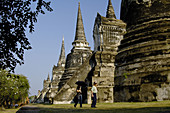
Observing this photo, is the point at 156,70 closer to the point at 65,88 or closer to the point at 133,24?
the point at 133,24

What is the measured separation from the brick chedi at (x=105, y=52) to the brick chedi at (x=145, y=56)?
18.1 inches

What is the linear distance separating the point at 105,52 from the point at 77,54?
12771 mm

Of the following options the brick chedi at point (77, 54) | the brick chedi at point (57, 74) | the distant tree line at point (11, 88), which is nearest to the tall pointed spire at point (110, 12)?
the brick chedi at point (77, 54)

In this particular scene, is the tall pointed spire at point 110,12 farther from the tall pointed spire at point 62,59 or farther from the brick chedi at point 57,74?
the tall pointed spire at point 62,59

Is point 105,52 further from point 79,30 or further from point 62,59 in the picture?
point 62,59

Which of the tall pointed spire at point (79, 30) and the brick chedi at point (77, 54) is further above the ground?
the tall pointed spire at point (79, 30)

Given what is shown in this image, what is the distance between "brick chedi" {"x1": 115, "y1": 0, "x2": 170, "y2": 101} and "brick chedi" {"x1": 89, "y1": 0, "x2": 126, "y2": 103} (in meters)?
0.46

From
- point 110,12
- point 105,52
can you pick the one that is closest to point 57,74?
point 110,12

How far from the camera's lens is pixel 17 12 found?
4770 mm

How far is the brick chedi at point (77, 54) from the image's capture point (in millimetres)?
24886

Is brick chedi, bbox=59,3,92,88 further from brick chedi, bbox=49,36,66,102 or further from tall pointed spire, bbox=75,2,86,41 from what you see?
brick chedi, bbox=49,36,66,102

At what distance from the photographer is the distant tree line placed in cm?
2358

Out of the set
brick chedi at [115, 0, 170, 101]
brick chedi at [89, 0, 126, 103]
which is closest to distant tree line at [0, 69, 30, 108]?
brick chedi at [89, 0, 126, 103]

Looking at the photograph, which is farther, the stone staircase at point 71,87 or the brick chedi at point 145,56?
the stone staircase at point 71,87
